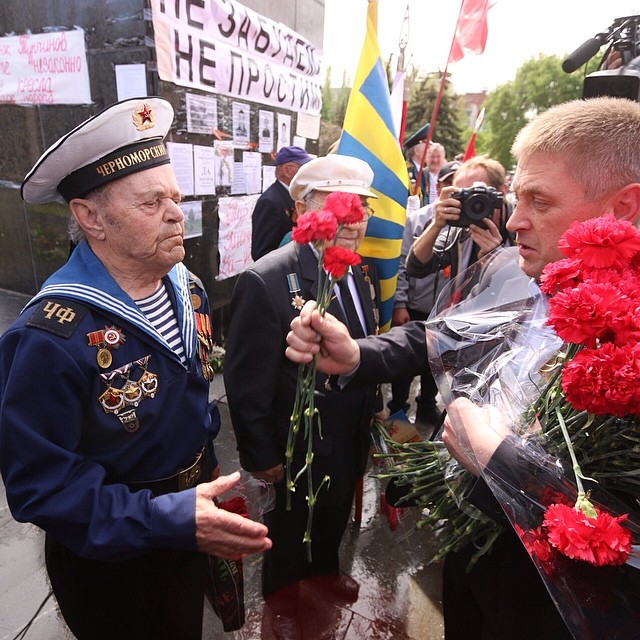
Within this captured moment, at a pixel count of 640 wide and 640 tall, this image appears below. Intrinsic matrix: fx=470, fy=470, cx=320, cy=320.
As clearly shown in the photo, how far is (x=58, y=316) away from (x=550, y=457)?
126 centimetres

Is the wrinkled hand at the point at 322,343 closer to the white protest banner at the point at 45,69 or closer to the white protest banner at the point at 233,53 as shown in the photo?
the white protest banner at the point at 233,53

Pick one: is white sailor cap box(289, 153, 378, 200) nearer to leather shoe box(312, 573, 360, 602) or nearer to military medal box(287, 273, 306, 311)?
military medal box(287, 273, 306, 311)

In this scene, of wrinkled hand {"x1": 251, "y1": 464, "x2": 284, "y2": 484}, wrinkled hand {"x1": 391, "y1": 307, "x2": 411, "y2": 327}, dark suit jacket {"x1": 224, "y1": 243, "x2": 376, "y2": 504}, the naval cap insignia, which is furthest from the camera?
wrinkled hand {"x1": 391, "y1": 307, "x2": 411, "y2": 327}

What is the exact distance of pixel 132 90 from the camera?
12.6 feet

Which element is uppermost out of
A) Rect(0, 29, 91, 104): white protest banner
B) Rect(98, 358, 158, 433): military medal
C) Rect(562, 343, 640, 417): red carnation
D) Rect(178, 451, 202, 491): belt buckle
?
Rect(0, 29, 91, 104): white protest banner

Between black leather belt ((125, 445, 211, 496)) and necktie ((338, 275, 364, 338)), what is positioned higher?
necktie ((338, 275, 364, 338))

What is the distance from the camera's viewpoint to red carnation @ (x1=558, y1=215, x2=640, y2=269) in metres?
0.88

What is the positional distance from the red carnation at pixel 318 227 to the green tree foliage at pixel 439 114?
20.5 m

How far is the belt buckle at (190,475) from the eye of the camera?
1515 millimetres

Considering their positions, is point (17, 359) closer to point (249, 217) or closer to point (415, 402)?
point (415, 402)

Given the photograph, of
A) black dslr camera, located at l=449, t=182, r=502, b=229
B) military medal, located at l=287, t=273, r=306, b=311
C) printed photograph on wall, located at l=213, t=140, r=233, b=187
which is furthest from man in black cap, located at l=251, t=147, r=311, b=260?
military medal, located at l=287, t=273, r=306, b=311

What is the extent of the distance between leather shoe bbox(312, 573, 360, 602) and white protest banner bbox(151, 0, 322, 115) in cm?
382

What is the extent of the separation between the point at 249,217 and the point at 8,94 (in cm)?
253

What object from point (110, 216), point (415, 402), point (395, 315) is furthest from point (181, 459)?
point (415, 402)
